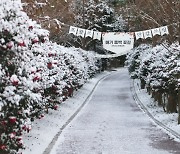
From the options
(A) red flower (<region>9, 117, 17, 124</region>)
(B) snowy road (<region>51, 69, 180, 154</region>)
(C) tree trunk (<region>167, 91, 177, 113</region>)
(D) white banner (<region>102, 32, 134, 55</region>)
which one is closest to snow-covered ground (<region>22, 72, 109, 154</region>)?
(B) snowy road (<region>51, 69, 180, 154</region>)

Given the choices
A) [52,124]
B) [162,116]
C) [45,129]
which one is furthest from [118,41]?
[45,129]

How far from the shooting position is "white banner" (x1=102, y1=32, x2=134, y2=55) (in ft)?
90.3

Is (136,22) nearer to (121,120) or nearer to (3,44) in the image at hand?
(121,120)

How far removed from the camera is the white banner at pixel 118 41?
2751 centimetres

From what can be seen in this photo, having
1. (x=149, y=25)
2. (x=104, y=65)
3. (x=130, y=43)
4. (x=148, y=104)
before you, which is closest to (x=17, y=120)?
(x=148, y=104)

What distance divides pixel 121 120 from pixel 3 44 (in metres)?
12.1

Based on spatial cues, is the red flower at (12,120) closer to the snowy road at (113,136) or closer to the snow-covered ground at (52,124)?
the snow-covered ground at (52,124)

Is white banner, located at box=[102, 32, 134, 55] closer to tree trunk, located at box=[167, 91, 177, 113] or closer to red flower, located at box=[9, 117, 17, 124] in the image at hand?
tree trunk, located at box=[167, 91, 177, 113]

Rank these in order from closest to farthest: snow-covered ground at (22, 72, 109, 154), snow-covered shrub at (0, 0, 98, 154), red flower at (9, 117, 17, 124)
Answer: snow-covered shrub at (0, 0, 98, 154), red flower at (9, 117, 17, 124), snow-covered ground at (22, 72, 109, 154)

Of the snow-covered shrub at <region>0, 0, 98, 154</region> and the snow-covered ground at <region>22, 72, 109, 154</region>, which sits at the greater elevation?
the snow-covered shrub at <region>0, 0, 98, 154</region>

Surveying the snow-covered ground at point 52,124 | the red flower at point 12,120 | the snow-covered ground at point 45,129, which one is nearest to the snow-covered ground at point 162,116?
the snow-covered ground at point 52,124

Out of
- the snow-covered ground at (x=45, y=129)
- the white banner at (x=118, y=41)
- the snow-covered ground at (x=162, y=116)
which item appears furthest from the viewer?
the white banner at (x=118, y=41)

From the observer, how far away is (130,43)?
90.7 feet

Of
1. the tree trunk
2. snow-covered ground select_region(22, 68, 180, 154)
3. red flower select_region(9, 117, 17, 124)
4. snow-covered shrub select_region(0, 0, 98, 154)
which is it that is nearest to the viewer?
snow-covered shrub select_region(0, 0, 98, 154)
